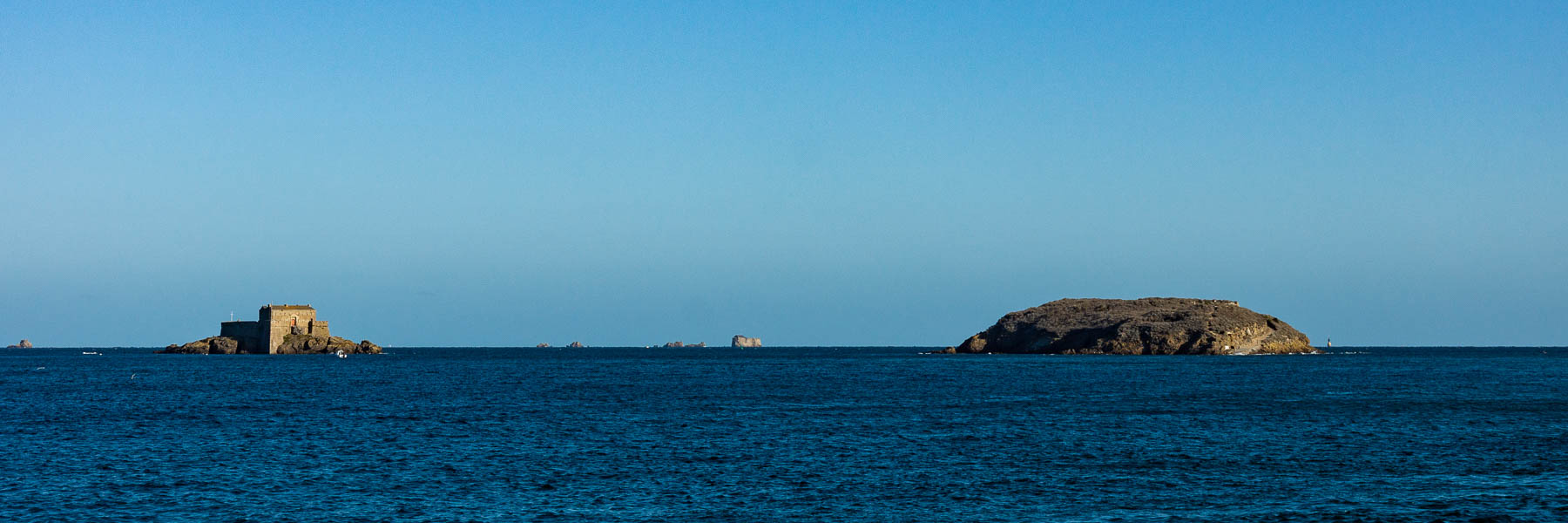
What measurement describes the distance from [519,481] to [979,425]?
30534 mm

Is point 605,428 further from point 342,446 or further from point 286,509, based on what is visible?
point 286,509

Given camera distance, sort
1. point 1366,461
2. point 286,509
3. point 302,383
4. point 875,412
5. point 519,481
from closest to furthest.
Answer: point 286,509 < point 519,481 < point 1366,461 < point 875,412 < point 302,383

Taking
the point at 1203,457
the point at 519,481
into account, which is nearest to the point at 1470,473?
the point at 1203,457

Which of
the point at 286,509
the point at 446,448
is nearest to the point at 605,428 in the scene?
the point at 446,448

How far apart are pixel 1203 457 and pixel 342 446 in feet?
125

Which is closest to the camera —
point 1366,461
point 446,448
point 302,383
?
point 1366,461

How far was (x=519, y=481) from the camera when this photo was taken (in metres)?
46.0

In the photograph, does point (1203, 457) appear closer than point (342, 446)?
Yes

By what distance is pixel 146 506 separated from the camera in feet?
133

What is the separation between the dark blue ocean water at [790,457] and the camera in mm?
39844

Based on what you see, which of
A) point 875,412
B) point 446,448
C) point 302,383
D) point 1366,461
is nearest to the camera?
point 1366,461

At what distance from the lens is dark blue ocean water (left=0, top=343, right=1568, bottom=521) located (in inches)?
1569

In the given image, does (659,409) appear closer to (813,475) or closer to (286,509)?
(813,475)

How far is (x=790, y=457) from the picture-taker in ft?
175
